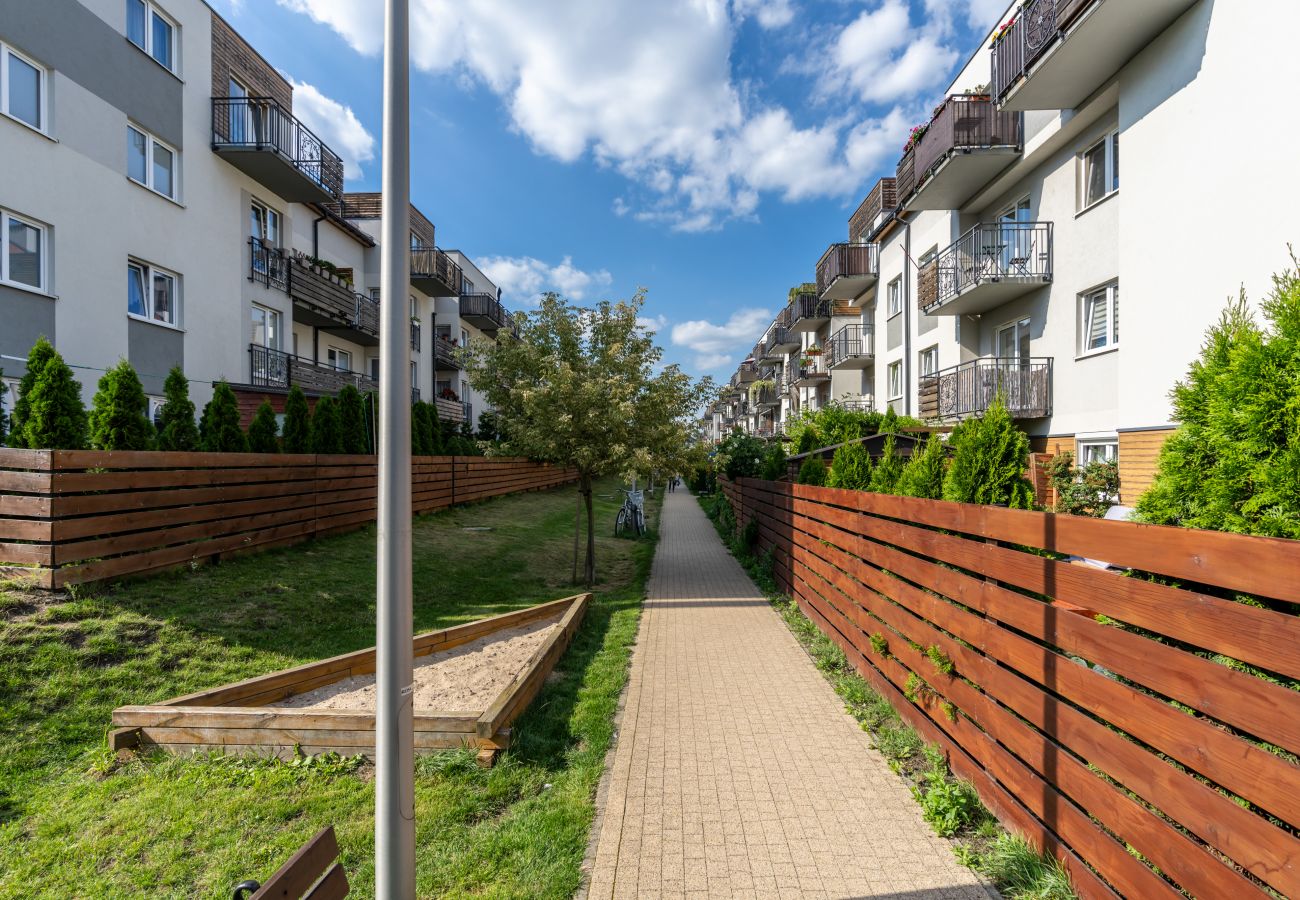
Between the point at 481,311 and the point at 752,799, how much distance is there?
33391mm

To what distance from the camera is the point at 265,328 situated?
1750 centimetres

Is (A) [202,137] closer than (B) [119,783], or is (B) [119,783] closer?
(B) [119,783]

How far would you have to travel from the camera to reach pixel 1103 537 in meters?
2.64

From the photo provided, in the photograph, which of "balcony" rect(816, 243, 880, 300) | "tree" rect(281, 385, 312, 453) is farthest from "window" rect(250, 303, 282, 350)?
"balcony" rect(816, 243, 880, 300)

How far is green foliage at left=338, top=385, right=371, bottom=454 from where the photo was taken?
551 inches

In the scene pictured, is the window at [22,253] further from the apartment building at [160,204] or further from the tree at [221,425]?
the tree at [221,425]

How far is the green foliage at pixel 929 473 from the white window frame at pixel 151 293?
47.5ft

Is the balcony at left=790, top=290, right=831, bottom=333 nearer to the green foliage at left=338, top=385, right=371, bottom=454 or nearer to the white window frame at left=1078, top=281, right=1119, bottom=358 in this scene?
the white window frame at left=1078, top=281, right=1119, bottom=358

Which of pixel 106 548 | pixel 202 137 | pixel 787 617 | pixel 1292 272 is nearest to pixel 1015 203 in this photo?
pixel 1292 272

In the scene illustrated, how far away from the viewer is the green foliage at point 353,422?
45.9 feet

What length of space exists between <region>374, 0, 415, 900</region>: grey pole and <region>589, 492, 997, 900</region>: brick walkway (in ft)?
3.41

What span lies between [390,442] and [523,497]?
22987 millimetres

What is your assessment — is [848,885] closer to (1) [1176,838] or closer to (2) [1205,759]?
(1) [1176,838]

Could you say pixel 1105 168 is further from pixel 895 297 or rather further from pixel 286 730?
pixel 286 730
